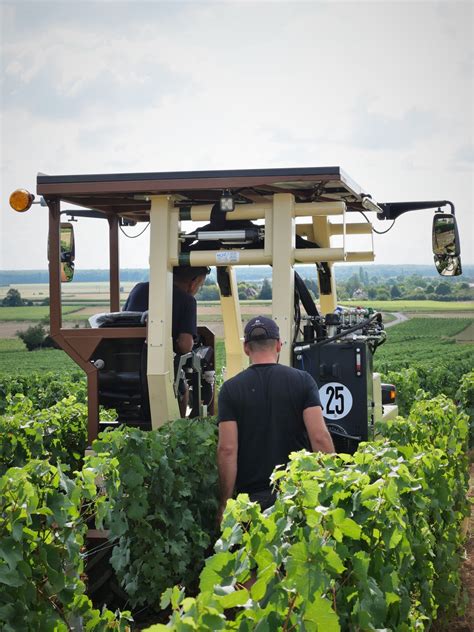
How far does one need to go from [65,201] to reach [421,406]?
148 inches

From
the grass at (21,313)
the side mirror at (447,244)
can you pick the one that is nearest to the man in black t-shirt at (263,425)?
the side mirror at (447,244)

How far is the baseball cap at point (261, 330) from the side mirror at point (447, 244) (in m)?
2.53

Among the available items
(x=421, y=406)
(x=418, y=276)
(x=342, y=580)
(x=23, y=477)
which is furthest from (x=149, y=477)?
(x=418, y=276)

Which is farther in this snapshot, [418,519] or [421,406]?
[421,406]

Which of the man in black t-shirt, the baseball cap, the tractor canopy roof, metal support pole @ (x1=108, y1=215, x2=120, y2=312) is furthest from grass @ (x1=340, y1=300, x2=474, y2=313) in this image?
the man in black t-shirt

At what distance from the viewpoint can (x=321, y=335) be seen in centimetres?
784

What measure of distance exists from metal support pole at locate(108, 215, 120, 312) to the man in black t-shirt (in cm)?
355

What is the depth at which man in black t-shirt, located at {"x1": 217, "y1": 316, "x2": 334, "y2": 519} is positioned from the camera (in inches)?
217

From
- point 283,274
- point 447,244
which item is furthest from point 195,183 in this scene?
point 447,244

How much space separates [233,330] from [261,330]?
3.29 m

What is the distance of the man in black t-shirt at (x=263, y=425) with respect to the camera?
552 centimetres

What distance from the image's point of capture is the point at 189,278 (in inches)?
303

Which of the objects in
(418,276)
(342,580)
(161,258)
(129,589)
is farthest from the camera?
(418,276)

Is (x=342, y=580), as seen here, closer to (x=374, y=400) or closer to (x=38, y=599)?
(x=38, y=599)
